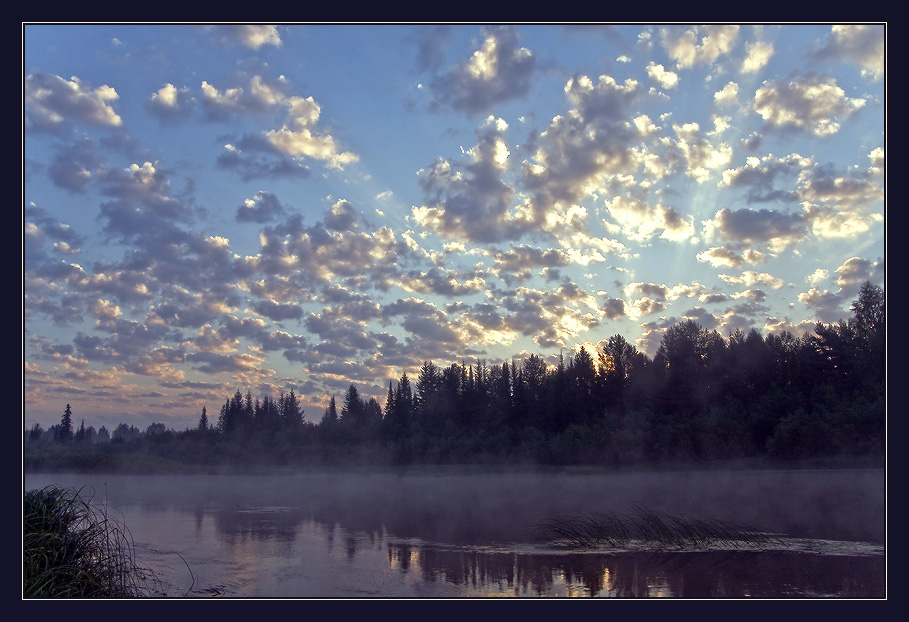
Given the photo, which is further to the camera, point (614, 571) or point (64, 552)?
point (614, 571)

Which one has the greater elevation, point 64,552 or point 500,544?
point 64,552

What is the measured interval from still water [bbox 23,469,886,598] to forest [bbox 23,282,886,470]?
4.63m

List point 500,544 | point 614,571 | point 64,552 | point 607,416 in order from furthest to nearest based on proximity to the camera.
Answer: point 607,416 < point 500,544 < point 614,571 < point 64,552

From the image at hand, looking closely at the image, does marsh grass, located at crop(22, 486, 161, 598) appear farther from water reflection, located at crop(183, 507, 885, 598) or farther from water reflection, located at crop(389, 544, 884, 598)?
water reflection, located at crop(389, 544, 884, 598)

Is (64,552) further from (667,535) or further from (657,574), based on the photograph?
(667,535)

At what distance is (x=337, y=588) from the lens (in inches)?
540

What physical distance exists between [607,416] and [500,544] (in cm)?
3783

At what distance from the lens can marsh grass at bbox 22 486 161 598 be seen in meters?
9.15

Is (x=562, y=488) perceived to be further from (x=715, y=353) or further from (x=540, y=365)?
(x=540, y=365)

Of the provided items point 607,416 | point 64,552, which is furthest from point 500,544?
point 607,416

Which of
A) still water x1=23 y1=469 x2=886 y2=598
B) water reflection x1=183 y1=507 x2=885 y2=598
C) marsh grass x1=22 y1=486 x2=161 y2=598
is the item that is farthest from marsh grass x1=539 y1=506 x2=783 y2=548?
marsh grass x1=22 y1=486 x2=161 y2=598

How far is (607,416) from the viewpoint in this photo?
5503 centimetres

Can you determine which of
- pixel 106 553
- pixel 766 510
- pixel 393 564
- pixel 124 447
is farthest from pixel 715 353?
pixel 124 447

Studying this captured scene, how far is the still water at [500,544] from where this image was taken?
13.7m
